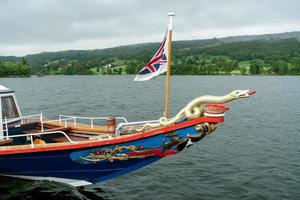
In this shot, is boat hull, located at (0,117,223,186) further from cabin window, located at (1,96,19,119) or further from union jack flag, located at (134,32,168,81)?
cabin window, located at (1,96,19,119)

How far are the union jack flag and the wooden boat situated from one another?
63.6 inches

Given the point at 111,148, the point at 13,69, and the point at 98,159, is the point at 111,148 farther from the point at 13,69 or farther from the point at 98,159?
the point at 13,69

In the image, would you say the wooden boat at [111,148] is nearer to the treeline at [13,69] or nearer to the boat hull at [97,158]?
the boat hull at [97,158]

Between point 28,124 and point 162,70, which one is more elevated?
point 162,70

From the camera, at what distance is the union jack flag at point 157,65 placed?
12414 millimetres

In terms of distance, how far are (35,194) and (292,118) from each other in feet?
87.6

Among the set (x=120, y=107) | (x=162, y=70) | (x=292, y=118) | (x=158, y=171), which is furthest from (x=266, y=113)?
(x=162, y=70)

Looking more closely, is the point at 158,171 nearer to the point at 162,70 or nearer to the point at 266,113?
the point at 162,70

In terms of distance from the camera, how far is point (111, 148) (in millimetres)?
12070

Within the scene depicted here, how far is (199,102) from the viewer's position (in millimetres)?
11266

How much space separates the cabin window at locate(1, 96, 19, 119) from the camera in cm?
1492

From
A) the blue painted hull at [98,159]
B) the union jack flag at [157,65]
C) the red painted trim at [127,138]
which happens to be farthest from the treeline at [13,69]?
the union jack flag at [157,65]

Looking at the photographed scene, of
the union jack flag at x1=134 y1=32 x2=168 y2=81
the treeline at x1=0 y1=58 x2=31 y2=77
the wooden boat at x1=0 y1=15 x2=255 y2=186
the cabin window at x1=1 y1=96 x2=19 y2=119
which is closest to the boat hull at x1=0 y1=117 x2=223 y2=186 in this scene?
the wooden boat at x1=0 y1=15 x2=255 y2=186

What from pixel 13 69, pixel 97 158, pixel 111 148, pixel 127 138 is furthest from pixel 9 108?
pixel 13 69
